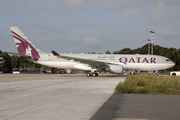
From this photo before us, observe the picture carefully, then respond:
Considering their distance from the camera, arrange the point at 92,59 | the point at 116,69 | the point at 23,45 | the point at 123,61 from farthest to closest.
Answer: the point at 23,45, the point at 92,59, the point at 123,61, the point at 116,69

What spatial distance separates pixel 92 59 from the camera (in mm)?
31453

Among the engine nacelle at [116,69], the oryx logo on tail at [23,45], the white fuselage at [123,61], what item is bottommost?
the engine nacelle at [116,69]

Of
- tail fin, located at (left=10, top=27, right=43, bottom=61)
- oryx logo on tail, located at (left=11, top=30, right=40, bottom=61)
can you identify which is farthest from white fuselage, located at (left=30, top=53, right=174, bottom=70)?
oryx logo on tail, located at (left=11, top=30, right=40, bottom=61)

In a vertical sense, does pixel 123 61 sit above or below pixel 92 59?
below

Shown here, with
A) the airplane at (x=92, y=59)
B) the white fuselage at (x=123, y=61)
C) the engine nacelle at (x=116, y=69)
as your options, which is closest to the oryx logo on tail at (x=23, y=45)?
the airplane at (x=92, y=59)

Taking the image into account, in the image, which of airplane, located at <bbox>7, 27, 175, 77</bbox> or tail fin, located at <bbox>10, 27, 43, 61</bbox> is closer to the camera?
airplane, located at <bbox>7, 27, 175, 77</bbox>

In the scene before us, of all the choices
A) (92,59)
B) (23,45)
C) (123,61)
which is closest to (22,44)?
(23,45)

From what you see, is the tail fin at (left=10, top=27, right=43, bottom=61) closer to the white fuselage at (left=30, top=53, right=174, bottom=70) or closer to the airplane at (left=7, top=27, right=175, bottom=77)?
the airplane at (left=7, top=27, right=175, bottom=77)

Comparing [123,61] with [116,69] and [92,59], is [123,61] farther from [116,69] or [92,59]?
[92,59]

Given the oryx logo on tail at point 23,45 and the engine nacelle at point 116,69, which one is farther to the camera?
the oryx logo on tail at point 23,45

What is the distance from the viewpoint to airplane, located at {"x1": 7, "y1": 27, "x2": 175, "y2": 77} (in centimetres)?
3031

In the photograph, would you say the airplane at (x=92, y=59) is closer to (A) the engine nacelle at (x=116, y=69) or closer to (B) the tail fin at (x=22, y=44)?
(B) the tail fin at (x=22, y=44)

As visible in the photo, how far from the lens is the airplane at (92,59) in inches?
1193

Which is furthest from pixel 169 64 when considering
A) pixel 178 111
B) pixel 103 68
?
pixel 178 111
